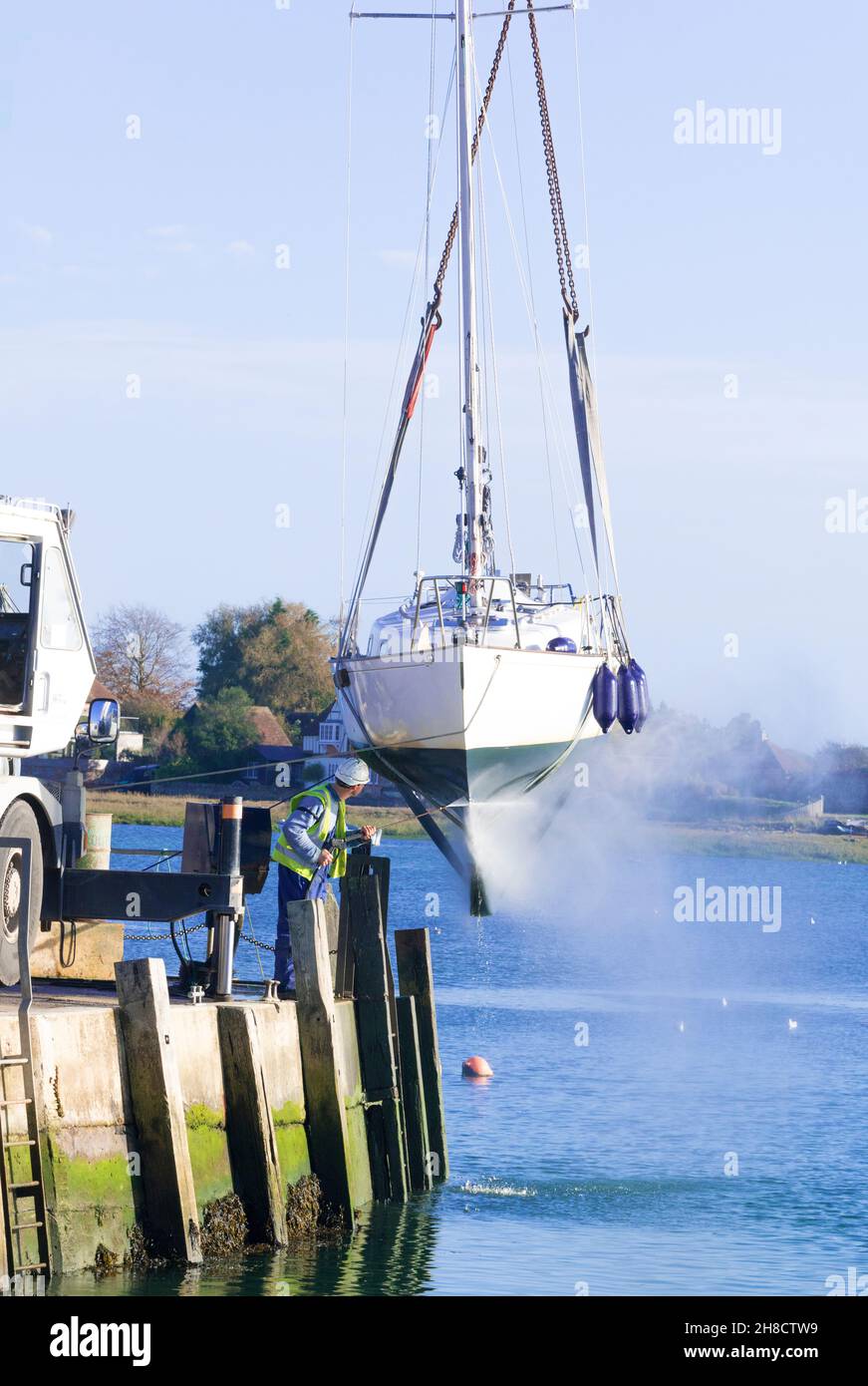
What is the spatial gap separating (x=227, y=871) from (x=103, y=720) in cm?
153

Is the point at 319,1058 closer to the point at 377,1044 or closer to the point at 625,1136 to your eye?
the point at 377,1044

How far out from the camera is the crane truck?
1420cm

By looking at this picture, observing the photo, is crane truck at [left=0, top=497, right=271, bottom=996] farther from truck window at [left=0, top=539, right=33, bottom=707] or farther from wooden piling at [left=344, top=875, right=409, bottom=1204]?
wooden piling at [left=344, top=875, right=409, bottom=1204]

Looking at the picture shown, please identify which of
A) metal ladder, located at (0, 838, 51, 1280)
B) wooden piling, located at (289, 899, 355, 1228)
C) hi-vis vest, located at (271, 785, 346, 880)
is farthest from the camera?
hi-vis vest, located at (271, 785, 346, 880)

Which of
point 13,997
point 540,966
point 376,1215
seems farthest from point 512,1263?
point 540,966

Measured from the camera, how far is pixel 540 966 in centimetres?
4828

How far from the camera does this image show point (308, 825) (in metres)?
16.2

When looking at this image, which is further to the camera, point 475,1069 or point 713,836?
point 713,836

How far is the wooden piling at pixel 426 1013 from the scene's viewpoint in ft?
61.0

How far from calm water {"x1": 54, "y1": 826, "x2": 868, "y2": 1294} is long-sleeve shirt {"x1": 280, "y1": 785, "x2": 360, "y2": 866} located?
3.19 meters

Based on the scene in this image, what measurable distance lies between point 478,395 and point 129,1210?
20.7 meters

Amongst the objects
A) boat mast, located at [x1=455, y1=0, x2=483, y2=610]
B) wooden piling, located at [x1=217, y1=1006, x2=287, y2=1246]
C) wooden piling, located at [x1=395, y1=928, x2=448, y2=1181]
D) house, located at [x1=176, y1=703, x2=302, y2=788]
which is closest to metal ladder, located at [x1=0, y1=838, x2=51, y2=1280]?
wooden piling, located at [x1=217, y1=1006, x2=287, y2=1246]

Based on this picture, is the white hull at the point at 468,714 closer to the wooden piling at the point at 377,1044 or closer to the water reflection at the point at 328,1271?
the water reflection at the point at 328,1271

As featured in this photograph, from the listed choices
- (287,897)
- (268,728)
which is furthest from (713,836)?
(287,897)
